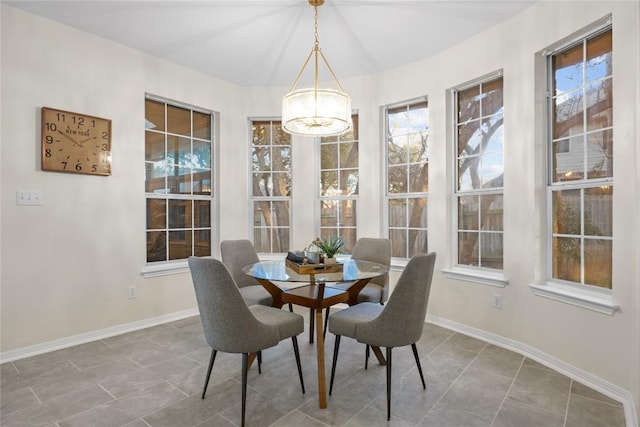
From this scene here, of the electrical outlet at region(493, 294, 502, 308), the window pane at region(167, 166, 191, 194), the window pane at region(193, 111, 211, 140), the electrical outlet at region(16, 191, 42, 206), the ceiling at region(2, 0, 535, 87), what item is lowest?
the electrical outlet at region(493, 294, 502, 308)

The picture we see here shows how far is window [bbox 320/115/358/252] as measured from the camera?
14.2 feet

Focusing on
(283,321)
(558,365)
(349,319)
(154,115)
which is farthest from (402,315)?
(154,115)

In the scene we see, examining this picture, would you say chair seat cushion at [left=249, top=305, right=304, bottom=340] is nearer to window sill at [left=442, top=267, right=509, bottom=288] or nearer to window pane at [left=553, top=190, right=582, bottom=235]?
window sill at [left=442, top=267, right=509, bottom=288]

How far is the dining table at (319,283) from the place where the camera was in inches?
84.4

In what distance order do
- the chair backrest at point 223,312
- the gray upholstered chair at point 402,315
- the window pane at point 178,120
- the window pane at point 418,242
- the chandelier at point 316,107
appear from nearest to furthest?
the chair backrest at point 223,312
the gray upholstered chair at point 402,315
the chandelier at point 316,107
the window pane at point 418,242
the window pane at point 178,120

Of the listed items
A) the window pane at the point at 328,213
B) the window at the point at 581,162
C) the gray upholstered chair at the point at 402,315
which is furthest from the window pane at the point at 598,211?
the window pane at the point at 328,213

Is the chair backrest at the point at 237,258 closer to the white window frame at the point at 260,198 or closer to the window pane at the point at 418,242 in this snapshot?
the white window frame at the point at 260,198

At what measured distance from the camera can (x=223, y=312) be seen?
74.6 inches

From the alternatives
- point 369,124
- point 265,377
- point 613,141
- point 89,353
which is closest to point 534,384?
point 613,141

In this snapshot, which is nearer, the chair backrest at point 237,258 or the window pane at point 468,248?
the chair backrest at point 237,258

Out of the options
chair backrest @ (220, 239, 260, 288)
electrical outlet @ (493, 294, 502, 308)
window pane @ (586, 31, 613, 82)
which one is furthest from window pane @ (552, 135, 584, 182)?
chair backrest @ (220, 239, 260, 288)

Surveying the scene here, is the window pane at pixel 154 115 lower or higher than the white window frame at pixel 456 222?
higher

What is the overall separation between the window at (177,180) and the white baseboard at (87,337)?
2.11 feet

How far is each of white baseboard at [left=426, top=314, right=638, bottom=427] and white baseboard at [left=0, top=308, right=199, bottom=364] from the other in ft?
9.38
